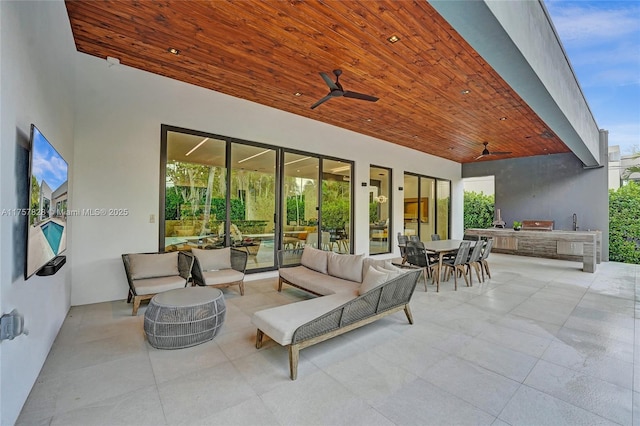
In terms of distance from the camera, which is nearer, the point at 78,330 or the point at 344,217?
the point at 78,330

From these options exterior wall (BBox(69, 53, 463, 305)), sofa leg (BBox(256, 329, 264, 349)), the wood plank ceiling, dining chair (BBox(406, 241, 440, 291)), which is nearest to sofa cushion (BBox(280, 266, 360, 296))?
sofa leg (BBox(256, 329, 264, 349))

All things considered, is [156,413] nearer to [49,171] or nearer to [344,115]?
[49,171]

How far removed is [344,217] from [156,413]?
5853 millimetres

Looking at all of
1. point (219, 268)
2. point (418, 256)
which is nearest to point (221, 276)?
point (219, 268)

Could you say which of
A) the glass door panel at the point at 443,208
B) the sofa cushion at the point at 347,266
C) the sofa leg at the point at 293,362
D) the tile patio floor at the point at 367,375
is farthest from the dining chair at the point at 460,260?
the glass door panel at the point at 443,208

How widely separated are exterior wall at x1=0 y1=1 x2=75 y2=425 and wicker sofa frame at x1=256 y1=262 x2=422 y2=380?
1643 mm

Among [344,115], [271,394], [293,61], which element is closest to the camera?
[271,394]

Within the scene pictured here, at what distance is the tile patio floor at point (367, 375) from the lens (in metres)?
1.90

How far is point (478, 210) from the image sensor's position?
11.9 m

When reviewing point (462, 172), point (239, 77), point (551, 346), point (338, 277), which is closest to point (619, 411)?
point (551, 346)

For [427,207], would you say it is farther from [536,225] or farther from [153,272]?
[153,272]

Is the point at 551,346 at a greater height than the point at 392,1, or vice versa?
the point at 392,1

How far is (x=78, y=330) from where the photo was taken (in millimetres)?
3154

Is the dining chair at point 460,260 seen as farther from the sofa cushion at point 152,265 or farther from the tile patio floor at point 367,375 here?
the sofa cushion at point 152,265
